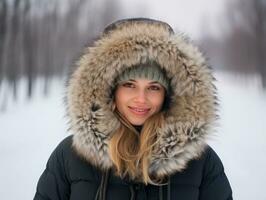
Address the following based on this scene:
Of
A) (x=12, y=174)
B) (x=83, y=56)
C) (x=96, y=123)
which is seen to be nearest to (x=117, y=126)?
(x=96, y=123)

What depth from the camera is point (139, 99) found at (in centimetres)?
87

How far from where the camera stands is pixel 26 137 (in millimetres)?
2342

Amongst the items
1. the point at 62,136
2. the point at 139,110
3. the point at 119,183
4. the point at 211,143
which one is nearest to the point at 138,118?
the point at 139,110

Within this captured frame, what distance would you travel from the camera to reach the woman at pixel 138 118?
0.89 meters

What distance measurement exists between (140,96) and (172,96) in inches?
3.6

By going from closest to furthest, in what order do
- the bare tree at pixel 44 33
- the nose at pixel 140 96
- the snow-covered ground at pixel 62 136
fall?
the nose at pixel 140 96, the snow-covered ground at pixel 62 136, the bare tree at pixel 44 33

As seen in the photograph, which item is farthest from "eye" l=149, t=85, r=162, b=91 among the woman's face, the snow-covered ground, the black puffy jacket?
the snow-covered ground

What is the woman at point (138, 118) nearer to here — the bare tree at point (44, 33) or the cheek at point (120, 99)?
the cheek at point (120, 99)

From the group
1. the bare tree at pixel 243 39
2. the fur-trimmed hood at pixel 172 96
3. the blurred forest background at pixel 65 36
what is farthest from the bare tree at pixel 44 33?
the fur-trimmed hood at pixel 172 96

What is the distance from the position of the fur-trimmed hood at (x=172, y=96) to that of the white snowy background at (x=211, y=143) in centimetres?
138

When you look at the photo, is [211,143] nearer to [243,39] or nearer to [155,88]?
[243,39]

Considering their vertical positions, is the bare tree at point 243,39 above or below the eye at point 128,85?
above

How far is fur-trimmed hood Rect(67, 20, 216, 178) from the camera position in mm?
889

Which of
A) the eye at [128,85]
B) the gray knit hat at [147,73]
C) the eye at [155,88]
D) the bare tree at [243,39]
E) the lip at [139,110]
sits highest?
the bare tree at [243,39]
